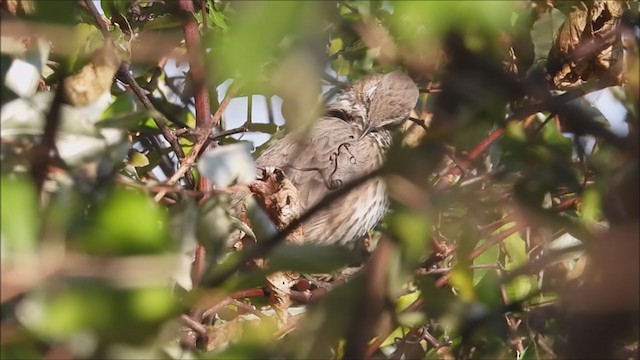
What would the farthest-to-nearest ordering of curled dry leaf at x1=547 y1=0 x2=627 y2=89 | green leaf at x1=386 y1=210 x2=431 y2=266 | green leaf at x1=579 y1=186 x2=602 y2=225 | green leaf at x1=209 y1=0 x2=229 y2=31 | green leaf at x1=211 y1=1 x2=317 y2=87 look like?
1. green leaf at x1=209 y1=0 x2=229 y2=31
2. curled dry leaf at x1=547 y1=0 x2=627 y2=89
3. green leaf at x1=579 y1=186 x2=602 y2=225
4. green leaf at x1=386 y1=210 x2=431 y2=266
5. green leaf at x1=211 y1=1 x2=317 y2=87

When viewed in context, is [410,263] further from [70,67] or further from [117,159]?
[70,67]

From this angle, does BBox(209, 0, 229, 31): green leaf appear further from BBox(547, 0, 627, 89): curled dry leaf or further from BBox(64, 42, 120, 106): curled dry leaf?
BBox(64, 42, 120, 106): curled dry leaf

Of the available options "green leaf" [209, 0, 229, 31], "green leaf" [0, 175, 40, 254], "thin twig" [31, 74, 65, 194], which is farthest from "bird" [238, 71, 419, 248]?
"green leaf" [0, 175, 40, 254]

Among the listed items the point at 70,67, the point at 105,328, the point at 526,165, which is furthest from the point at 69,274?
the point at 526,165

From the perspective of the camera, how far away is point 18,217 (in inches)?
46.9

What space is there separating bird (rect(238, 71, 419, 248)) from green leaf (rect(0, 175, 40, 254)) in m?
3.31

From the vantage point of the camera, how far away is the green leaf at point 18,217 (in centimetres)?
117

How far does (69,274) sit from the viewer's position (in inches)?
43.7

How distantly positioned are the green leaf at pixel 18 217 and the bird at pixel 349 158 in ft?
10.9

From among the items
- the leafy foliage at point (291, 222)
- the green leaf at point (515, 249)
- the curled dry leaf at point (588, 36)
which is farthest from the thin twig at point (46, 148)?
the green leaf at point (515, 249)

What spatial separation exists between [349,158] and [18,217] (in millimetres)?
4124

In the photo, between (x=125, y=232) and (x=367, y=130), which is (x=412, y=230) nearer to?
(x=125, y=232)

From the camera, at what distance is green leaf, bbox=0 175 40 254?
117 cm

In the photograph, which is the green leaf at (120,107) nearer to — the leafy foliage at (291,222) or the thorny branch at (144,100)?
the leafy foliage at (291,222)
